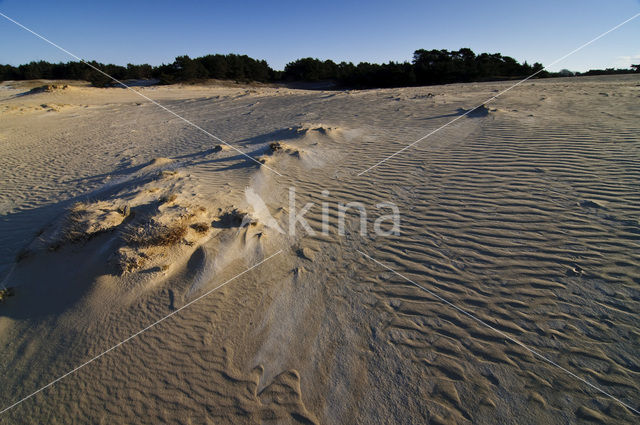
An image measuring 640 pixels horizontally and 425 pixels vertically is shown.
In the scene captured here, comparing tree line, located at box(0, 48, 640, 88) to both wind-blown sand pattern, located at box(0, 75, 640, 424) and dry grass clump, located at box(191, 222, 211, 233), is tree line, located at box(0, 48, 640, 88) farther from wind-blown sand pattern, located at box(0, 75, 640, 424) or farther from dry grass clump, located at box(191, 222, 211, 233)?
dry grass clump, located at box(191, 222, 211, 233)

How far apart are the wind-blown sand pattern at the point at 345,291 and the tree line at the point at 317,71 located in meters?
22.0

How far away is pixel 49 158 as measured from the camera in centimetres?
944

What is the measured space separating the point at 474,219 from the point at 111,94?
91.4 feet

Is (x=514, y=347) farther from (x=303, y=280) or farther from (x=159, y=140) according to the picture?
(x=159, y=140)

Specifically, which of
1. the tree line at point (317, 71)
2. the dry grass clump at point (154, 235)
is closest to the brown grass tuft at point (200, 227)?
the dry grass clump at point (154, 235)

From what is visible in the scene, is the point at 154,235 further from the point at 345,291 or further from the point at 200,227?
the point at 345,291

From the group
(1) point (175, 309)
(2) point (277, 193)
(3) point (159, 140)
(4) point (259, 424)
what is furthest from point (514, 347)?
(3) point (159, 140)

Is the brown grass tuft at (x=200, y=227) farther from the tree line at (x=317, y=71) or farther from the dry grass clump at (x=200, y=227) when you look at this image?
the tree line at (x=317, y=71)

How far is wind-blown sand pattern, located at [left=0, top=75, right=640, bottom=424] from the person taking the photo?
240 centimetres

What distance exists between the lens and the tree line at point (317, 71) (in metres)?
25.1

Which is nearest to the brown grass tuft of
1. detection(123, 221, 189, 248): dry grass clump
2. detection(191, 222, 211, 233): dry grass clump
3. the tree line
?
detection(191, 222, 211, 233): dry grass clump

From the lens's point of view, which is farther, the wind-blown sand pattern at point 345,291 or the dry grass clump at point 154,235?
the dry grass clump at point 154,235

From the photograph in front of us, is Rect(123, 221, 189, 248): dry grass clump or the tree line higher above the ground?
the tree line

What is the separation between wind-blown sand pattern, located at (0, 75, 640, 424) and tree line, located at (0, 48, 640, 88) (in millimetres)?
21954
